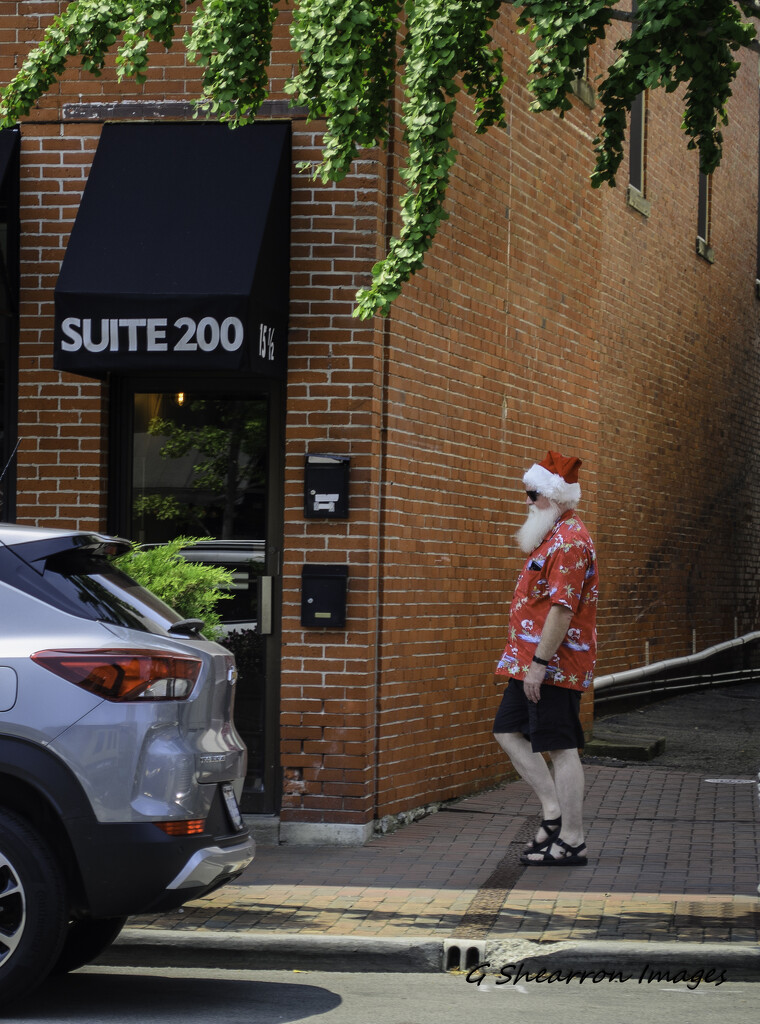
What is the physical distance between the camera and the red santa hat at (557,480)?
26.4ft

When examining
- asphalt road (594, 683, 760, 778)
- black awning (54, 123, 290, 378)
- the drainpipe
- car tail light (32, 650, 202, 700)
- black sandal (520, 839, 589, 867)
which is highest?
black awning (54, 123, 290, 378)

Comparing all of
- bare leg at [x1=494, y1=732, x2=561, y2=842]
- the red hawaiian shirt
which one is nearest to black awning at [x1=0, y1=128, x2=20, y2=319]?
the red hawaiian shirt

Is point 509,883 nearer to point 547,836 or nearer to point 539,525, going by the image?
point 547,836

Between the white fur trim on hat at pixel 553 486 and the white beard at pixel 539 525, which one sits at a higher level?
the white fur trim on hat at pixel 553 486

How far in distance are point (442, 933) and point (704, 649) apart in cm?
1270

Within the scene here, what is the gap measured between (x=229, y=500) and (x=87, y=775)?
3.93 meters

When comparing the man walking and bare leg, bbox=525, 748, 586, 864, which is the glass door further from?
bare leg, bbox=525, 748, 586, 864

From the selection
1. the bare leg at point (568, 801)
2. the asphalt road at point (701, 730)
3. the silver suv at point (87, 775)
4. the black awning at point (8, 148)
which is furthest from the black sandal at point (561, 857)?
the black awning at point (8, 148)

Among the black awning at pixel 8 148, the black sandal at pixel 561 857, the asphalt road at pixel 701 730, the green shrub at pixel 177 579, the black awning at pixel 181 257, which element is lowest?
the asphalt road at pixel 701 730

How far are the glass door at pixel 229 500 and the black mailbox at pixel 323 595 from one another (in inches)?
11.8

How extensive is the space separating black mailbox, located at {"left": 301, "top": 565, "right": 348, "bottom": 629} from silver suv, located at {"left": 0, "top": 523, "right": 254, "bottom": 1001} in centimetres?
319

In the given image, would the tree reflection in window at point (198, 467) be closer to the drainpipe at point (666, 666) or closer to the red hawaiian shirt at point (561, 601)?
the red hawaiian shirt at point (561, 601)

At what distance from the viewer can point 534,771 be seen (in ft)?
26.2

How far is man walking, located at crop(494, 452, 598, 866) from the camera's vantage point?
7.82m
